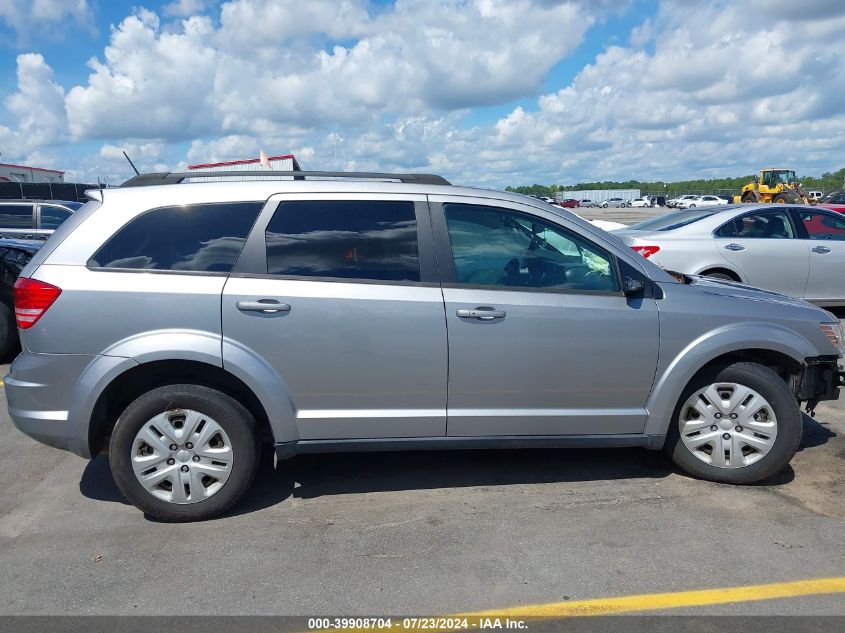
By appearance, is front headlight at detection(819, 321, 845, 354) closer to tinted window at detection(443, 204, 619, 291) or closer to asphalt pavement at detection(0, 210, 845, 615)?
asphalt pavement at detection(0, 210, 845, 615)

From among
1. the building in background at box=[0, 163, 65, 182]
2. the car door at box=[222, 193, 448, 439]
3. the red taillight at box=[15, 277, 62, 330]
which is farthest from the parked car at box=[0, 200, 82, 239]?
the building in background at box=[0, 163, 65, 182]

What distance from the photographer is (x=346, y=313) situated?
12.6 ft

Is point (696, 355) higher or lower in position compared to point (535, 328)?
lower

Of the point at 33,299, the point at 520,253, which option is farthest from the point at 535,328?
the point at 33,299

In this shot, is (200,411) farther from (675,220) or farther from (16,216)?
(16,216)

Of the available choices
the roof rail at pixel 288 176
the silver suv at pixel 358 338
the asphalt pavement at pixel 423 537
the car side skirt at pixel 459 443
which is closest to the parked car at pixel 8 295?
the asphalt pavement at pixel 423 537

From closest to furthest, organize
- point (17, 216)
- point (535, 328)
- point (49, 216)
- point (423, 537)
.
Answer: point (423, 537)
point (535, 328)
point (17, 216)
point (49, 216)

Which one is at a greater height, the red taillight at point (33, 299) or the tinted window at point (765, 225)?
the tinted window at point (765, 225)

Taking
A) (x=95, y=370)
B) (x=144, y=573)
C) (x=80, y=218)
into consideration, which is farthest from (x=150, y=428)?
(x=80, y=218)

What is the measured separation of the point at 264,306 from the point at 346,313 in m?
0.45

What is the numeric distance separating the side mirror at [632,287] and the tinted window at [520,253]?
0.20 feet

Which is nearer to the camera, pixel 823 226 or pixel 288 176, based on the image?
pixel 288 176

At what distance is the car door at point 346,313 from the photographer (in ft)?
12.5

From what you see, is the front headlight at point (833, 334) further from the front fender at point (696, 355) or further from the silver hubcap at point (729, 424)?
the silver hubcap at point (729, 424)
